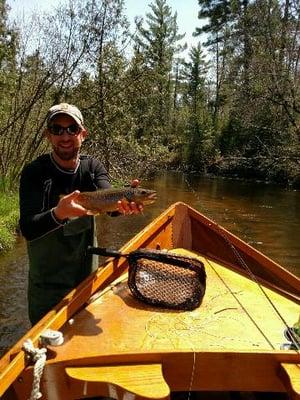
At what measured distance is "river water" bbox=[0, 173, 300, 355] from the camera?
723cm

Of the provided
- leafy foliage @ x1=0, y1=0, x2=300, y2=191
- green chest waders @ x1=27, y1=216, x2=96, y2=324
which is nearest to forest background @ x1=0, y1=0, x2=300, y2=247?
leafy foliage @ x1=0, y1=0, x2=300, y2=191

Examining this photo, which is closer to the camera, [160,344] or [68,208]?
[68,208]

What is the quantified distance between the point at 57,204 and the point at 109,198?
1.36 feet

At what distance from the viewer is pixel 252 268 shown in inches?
207

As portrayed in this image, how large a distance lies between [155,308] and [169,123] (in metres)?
50.1

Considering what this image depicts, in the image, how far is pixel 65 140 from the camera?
3.54 metres

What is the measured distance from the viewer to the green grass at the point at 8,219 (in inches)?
382

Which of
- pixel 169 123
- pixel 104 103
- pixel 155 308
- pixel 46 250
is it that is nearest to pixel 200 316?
pixel 155 308

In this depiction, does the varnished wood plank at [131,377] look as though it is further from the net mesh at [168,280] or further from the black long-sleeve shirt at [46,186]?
the net mesh at [168,280]

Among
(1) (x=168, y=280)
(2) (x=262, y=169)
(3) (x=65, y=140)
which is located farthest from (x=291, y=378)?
(2) (x=262, y=169)

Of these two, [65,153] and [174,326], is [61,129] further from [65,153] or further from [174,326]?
[174,326]

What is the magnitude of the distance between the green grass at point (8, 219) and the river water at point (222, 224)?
233 millimetres

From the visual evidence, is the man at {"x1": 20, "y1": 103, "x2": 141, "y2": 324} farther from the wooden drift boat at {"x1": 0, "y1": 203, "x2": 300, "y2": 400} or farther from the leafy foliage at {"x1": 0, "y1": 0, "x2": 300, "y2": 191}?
the leafy foliage at {"x1": 0, "y1": 0, "x2": 300, "y2": 191}

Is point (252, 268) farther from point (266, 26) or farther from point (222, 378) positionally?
point (266, 26)
